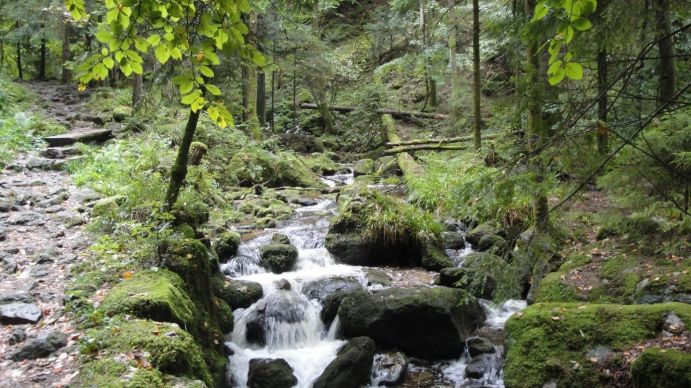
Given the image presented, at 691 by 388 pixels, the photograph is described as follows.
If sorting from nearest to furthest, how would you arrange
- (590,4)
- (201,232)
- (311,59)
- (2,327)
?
1. (590,4)
2. (2,327)
3. (201,232)
4. (311,59)

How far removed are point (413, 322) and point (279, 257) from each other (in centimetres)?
328

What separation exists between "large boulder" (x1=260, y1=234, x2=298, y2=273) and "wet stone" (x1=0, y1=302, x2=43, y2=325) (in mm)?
4734

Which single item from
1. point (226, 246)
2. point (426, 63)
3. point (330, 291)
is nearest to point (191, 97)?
point (330, 291)

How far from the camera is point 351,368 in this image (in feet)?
21.4

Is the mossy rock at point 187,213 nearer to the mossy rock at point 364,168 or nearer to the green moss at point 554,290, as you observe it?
the green moss at point 554,290

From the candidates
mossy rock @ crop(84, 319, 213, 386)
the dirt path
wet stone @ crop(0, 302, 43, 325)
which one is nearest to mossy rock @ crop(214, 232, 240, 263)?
the dirt path

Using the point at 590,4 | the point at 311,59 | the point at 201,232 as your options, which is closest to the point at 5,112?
the point at 311,59

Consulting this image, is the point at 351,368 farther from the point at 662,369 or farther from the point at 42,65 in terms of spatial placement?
the point at 42,65

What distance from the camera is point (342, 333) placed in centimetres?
770

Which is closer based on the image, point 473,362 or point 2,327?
point 2,327

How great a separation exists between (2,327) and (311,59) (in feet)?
52.3

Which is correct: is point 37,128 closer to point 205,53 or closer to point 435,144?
point 435,144

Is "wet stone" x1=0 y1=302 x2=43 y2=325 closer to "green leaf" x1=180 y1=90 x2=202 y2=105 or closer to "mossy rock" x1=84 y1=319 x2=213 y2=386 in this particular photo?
"mossy rock" x1=84 y1=319 x2=213 y2=386

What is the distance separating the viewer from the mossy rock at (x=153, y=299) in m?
4.97
